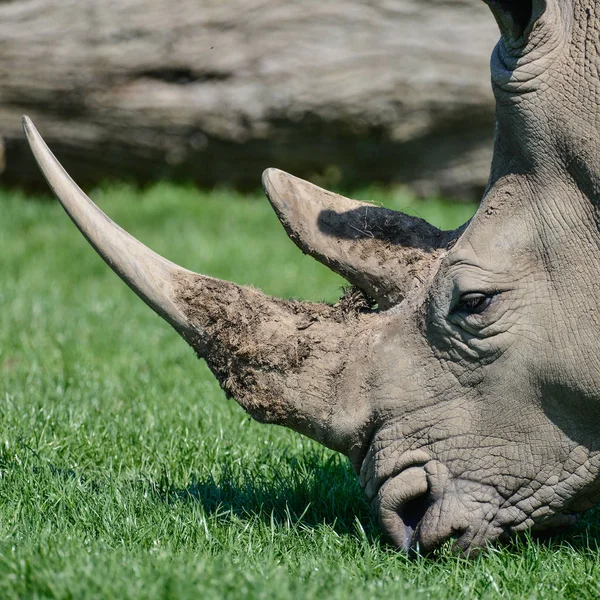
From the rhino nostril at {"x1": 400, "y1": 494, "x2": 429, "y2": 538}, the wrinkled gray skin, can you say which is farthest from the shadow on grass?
the wrinkled gray skin

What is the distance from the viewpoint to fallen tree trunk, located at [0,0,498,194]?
391 inches

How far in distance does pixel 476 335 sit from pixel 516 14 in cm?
Answer: 115

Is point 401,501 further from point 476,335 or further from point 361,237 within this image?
point 361,237

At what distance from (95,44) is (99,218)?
6707 mm

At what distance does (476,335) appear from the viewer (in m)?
3.62

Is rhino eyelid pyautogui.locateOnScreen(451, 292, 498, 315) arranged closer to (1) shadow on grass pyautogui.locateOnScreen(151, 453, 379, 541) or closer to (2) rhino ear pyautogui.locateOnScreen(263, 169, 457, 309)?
(2) rhino ear pyautogui.locateOnScreen(263, 169, 457, 309)

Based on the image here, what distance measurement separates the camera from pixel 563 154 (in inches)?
140

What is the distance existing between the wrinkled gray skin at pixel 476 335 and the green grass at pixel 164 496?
243 millimetres

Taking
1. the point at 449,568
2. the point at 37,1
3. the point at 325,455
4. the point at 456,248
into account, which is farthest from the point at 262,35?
the point at 449,568

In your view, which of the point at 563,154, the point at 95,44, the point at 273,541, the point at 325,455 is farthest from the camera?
the point at 95,44

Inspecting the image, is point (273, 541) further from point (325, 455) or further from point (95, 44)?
point (95, 44)

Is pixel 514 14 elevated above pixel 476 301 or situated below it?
above

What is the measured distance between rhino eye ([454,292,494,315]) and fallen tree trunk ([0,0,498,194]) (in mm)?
6782

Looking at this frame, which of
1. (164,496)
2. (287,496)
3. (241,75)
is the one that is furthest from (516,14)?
(241,75)
